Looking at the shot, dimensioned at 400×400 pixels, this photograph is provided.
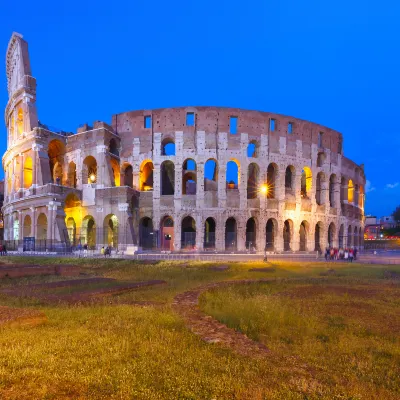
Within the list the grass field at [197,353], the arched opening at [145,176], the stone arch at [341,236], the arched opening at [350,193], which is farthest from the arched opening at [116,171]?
the arched opening at [350,193]

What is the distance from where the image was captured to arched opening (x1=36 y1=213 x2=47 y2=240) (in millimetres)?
33397

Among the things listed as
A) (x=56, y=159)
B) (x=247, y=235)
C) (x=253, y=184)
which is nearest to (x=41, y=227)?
(x=56, y=159)

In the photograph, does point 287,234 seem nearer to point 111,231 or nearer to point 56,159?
point 111,231

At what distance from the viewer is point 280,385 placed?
3455 millimetres

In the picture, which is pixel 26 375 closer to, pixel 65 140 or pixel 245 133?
pixel 245 133

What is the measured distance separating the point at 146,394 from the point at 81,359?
1.34m

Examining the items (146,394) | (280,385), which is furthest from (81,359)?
(280,385)

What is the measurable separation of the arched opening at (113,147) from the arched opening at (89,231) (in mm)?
7146

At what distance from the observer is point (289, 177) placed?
38.3 metres

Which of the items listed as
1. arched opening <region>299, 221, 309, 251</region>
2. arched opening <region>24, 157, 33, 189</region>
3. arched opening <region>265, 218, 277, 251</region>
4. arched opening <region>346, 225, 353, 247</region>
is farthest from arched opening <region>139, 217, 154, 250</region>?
arched opening <region>346, 225, 353, 247</region>

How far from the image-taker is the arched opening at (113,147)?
34688mm

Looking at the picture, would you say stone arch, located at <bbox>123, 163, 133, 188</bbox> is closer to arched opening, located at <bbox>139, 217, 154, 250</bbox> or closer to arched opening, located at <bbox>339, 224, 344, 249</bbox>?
arched opening, located at <bbox>139, 217, 154, 250</bbox>

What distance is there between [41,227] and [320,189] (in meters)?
31.3

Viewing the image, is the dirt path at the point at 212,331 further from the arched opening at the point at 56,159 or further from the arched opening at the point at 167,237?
the arched opening at the point at 56,159
